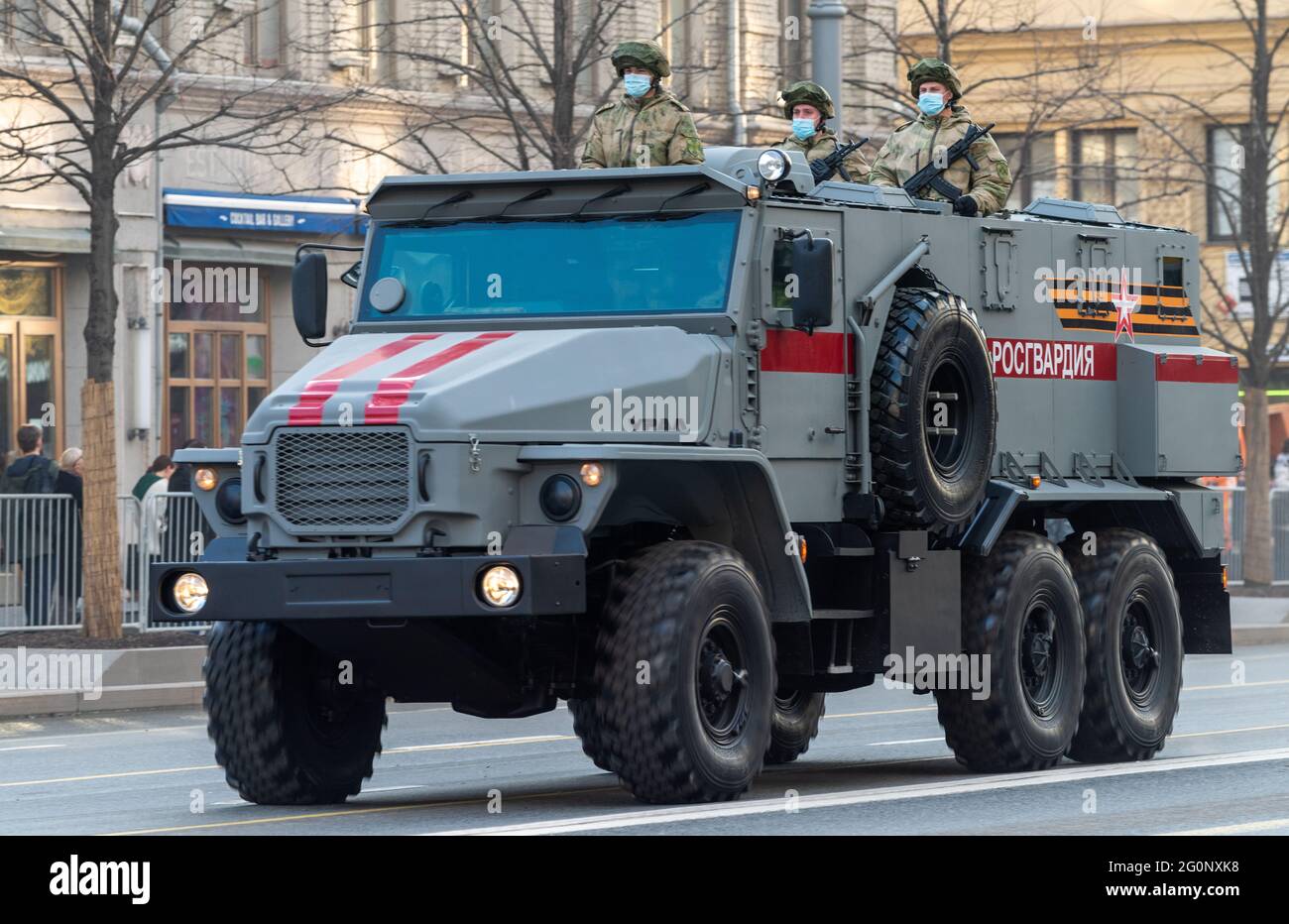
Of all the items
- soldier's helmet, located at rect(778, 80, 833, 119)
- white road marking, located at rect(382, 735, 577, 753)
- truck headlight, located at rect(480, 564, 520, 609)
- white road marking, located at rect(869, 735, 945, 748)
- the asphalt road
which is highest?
soldier's helmet, located at rect(778, 80, 833, 119)

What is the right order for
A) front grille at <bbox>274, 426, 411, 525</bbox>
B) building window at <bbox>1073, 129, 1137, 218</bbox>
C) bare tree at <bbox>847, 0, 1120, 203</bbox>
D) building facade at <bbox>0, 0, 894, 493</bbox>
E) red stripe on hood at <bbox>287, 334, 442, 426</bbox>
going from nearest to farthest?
front grille at <bbox>274, 426, 411, 525</bbox> < red stripe on hood at <bbox>287, 334, 442, 426</bbox> < bare tree at <bbox>847, 0, 1120, 203</bbox> < building facade at <bbox>0, 0, 894, 493</bbox> < building window at <bbox>1073, 129, 1137, 218</bbox>

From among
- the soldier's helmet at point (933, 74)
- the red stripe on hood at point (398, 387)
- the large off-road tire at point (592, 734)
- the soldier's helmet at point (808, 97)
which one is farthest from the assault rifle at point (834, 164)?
the large off-road tire at point (592, 734)

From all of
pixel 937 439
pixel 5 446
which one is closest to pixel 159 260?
pixel 5 446

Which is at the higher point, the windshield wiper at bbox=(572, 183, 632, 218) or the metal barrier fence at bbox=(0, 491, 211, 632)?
the windshield wiper at bbox=(572, 183, 632, 218)

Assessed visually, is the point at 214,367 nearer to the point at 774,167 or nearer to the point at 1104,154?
the point at 1104,154

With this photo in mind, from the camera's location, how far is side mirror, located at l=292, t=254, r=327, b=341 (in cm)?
1352

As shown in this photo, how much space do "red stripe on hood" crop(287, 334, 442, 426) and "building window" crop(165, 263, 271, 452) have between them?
2097 centimetres

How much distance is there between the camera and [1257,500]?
30.4 m

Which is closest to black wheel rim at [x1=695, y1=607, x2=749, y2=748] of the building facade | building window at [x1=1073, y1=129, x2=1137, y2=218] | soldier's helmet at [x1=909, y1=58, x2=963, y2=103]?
soldier's helmet at [x1=909, y1=58, x2=963, y2=103]

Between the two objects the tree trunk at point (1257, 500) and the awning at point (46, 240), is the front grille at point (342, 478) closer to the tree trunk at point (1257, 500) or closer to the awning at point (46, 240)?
the awning at point (46, 240)

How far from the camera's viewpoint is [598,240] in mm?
12727

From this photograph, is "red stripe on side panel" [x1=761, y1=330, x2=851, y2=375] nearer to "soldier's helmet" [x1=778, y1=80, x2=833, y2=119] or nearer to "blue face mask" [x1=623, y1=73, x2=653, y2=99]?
"blue face mask" [x1=623, y1=73, x2=653, y2=99]
